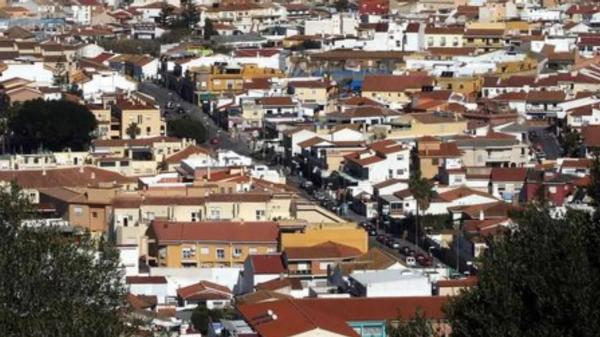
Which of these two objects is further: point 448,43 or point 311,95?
point 448,43

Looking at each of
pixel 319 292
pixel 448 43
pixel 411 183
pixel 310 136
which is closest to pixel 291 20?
pixel 448 43

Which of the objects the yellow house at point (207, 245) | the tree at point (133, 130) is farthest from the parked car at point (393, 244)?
the tree at point (133, 130)

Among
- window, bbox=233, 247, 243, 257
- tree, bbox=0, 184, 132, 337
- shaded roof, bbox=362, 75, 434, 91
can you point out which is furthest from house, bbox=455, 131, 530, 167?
tree, bbox=0, 184, 132, 337

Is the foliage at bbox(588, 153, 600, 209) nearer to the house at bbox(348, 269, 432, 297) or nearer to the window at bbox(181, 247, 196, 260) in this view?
the house at bbox(348, 269, 432, 297)

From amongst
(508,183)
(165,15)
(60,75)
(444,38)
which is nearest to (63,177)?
(508,183)

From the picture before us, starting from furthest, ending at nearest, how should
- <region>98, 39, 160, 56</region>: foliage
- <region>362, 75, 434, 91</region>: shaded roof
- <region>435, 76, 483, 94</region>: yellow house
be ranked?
1. <region>98, 39, 160, 56</region>: foliage
2. <region>435, 76, 483, 94</region>: yellow house
3. <region>362, 75, 434, 91</region>: shaded roof

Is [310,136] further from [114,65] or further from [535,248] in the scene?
[535,248]

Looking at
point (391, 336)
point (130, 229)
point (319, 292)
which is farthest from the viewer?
point (130, 229)

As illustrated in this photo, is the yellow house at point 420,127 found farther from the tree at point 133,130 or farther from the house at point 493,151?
the tree at point 133,130
